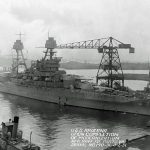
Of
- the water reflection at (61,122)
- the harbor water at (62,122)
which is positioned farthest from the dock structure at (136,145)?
the water reflection at (61,122)

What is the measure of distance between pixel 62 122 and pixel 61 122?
11 cm

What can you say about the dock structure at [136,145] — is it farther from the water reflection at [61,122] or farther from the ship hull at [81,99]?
the ship hull at [81,99]

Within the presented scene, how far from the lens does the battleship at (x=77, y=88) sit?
105 ft

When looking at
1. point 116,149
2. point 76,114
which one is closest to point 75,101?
point 76,114

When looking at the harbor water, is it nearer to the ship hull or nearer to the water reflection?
the water reflection

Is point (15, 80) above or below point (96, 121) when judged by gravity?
above

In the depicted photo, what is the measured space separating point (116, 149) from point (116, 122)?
502 inches

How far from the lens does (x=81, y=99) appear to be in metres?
35.9

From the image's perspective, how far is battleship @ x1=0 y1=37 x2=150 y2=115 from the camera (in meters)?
32.1

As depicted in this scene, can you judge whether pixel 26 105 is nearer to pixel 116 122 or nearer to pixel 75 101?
pixel 75 101

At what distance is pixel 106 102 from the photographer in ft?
109

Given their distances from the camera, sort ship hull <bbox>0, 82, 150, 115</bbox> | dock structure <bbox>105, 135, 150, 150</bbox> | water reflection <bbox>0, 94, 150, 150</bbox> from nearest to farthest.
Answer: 1. dock structure <bbox>105, 135, 150, 150</bbox>
2. water reflection <bbox>0, 94, 150, 150</bbox>
3. ship hull <bbox>0, 82, 150, 115</bbox>

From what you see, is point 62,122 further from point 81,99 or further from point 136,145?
point 136,145

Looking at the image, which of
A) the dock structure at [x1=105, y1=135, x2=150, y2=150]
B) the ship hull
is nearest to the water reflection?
the ship hull
